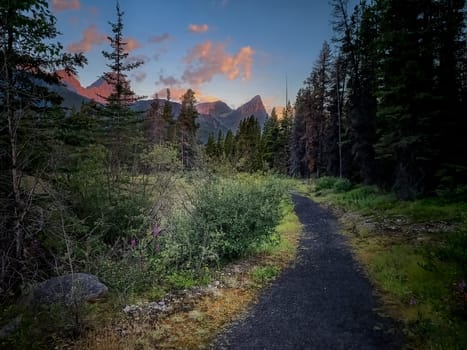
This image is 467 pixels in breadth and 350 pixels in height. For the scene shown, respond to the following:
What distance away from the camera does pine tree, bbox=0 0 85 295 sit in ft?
18.3

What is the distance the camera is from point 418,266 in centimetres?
675

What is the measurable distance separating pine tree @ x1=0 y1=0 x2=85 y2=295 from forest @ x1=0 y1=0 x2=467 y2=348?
35 millimetres

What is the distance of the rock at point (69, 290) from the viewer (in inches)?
182

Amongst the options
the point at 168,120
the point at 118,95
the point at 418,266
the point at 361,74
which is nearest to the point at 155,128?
the point at 168,120

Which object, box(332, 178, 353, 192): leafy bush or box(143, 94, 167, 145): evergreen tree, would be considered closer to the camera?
box(332, 178, 353, 192): leafy bush

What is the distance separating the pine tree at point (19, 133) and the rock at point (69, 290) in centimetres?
64

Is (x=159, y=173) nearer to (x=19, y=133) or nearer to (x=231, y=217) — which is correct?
(x=231, y=217)

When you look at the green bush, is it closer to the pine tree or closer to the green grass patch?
the green grass patch

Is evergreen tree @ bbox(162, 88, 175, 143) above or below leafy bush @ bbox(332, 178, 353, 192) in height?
above

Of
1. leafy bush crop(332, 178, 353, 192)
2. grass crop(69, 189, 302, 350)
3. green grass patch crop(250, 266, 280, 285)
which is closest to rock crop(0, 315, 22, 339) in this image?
Answer: grass crop(69, 189, 302, 350)

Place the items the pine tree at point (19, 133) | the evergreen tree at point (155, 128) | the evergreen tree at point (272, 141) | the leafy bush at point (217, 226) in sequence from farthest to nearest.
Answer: the evergreen tree at point (272, 141), the evergreen tree at point (155, 128), the leafy bush at point (217, 226), the pine tree at point (19, 133)

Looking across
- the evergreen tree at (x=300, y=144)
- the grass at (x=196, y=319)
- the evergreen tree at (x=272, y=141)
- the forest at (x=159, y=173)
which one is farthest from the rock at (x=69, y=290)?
the evergreen tree at (x=272, y=141)

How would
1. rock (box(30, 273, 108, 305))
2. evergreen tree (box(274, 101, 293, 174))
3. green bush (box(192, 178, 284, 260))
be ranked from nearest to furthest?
rock (box(30, 273, 108, 305)) → green bush (box(192, 178, 284, 260)) → evergreen tree (box(274, 101, 293, 174))

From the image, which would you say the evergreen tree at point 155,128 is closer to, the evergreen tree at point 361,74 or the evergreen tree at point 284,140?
the evergreen tree at point 284,140
